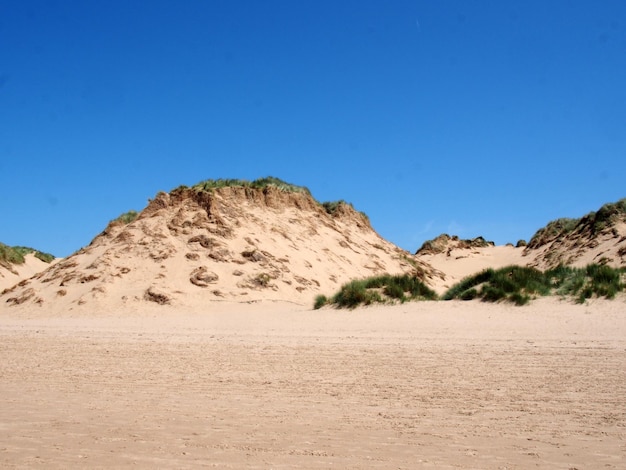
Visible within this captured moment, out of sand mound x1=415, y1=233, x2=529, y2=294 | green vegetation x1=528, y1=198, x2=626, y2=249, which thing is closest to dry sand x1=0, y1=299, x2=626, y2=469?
green vegetation x1=528, y1=198, x2=626, y2=249

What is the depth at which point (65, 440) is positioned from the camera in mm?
5441

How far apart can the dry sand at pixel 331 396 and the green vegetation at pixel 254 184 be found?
1717cm

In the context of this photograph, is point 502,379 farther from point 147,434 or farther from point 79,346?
point 79,346

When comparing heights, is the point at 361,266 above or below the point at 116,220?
below

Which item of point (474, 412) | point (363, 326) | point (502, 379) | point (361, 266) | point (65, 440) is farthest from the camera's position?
point (361, 266)

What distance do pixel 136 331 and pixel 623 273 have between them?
41.9ft

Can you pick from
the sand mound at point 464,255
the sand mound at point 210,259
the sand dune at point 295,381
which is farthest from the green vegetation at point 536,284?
the sand mound at point 464,255

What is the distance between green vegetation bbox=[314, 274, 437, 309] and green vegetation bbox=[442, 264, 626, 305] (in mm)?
1151

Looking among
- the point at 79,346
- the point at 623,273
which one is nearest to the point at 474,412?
the point at 79,346

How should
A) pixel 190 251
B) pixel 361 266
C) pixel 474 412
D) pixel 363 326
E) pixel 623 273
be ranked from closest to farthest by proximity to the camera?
1. pixel 474 412
2. pixel 363 326
3. pixel 623 273
4. pixel 190 251
5. pixel 361 266

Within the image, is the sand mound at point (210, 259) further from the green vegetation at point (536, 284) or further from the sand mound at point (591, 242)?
the sand mound at point (591, 242)

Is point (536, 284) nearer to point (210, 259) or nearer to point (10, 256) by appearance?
point (210, 259)

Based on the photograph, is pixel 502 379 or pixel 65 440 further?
pixel 502 379

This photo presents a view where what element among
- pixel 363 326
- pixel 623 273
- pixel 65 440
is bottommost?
pixel 65 440
